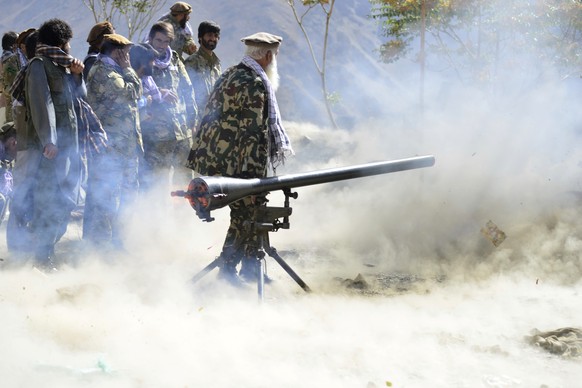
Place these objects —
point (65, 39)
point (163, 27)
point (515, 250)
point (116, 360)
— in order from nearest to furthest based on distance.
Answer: point (116, 360) → point (65, 39) → point (515, 250) → point (163, 27)

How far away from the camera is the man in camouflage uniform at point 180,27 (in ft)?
25.9

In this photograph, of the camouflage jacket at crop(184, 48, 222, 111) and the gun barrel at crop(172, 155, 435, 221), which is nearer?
the gun barrel at crop(172, 155, 435, 221)

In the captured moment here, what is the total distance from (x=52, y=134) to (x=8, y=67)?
2.79 meters

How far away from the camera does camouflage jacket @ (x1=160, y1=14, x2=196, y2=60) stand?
7996 millimetres

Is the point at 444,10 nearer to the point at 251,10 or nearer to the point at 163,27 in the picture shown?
the point at 163,27

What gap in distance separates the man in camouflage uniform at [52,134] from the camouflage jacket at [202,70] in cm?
236

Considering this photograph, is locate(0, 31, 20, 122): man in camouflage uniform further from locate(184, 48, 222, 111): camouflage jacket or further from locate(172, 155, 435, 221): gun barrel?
locate(172, 155, 435, 221): gun barrel

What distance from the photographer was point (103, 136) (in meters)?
5.98

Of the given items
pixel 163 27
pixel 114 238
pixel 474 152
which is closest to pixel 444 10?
pixel 474 152

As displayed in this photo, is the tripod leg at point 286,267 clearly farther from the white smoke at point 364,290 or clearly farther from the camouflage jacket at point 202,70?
the camouflage jacket at point 202,70

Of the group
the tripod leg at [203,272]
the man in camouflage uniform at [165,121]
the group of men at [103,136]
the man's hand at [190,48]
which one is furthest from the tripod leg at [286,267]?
the man's hand at [190,48]

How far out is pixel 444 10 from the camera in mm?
19234

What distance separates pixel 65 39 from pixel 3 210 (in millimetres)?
2017

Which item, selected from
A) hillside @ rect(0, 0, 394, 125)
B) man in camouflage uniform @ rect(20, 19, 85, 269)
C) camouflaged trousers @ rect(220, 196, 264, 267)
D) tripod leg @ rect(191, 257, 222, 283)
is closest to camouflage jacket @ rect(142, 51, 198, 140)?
man in camouflage uniform @ rect(20, 19, 85, 269)
